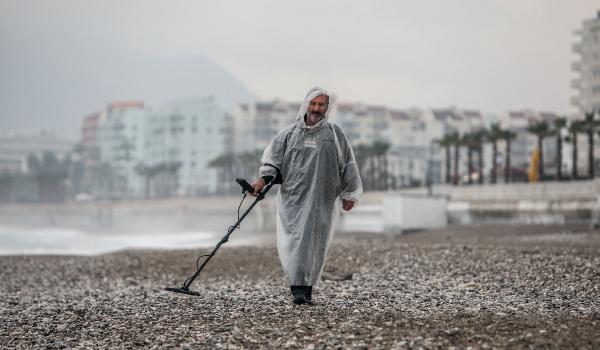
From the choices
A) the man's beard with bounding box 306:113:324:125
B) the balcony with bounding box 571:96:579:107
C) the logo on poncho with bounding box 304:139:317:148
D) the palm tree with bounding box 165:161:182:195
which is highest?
the balcony with bounding box 571:96:579:107

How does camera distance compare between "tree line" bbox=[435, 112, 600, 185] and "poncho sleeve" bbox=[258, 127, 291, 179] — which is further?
"tree line" bbox=[435, 112, 600, 185]

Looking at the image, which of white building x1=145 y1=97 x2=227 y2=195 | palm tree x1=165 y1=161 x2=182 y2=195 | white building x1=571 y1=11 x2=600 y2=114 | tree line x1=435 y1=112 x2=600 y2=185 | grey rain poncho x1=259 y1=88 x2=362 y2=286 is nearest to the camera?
grey rain poncho x1=259 y1=88 x2=362 y2=286

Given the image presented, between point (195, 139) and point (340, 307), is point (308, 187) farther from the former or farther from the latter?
point (195, 139)

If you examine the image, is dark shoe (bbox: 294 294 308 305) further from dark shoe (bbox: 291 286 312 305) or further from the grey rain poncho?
the grey rain poncho

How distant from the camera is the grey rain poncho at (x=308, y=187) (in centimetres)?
998

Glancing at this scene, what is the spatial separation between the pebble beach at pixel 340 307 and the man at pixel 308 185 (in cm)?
47

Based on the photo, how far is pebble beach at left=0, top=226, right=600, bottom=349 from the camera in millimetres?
7566

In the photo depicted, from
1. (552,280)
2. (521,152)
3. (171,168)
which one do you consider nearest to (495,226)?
(552,280)

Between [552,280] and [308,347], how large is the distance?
20.6 feet

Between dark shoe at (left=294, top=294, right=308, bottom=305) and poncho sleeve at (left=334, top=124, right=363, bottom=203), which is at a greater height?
poncho sleeve at (left=334, top=124, right=363, bottom=203)

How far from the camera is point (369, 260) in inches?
707

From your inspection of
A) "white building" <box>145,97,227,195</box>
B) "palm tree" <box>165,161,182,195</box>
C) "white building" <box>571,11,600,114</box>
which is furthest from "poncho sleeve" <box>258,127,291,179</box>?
"white building" <box>145,97,227,195</box>

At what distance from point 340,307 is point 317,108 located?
2.11 meters

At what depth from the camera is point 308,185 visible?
10.2 meters
